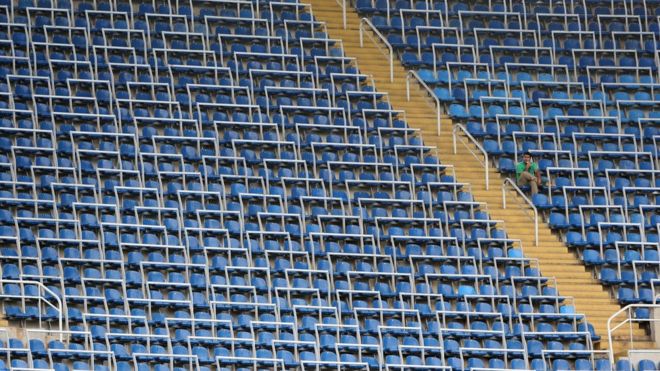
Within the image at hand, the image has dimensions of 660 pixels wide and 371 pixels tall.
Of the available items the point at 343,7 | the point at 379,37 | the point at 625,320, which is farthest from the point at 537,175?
the point at 343,7

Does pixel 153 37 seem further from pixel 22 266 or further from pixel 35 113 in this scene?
pixel 22 266

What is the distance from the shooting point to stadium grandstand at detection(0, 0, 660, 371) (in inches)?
1406

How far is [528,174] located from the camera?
40156 millimetres

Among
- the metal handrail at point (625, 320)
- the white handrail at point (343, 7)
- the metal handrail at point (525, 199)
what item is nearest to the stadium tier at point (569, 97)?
the metal handrail at point (525, 199)

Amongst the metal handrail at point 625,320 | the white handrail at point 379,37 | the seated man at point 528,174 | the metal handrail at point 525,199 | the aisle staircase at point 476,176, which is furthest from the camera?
the white handrail at point 379,37

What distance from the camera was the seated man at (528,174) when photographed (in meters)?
40.2

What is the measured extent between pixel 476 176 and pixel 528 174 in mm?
1002

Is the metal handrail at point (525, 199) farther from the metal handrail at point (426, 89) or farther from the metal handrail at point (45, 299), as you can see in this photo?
the metal handrail at point (45, 299)

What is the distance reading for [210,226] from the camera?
3788 centimetres

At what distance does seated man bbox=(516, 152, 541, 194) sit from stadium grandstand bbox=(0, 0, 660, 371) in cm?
11

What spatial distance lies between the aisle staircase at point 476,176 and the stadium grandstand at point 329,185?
0.05 metres

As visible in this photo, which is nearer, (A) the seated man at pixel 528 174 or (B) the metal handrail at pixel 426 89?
(A) the seated man at pixel 528 174

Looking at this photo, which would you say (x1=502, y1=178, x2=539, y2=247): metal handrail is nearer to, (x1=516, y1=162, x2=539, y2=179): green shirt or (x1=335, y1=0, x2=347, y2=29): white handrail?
(x1=516, y1=162, x2=539, y2=179): green shirt

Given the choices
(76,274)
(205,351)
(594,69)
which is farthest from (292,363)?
(594,69)
